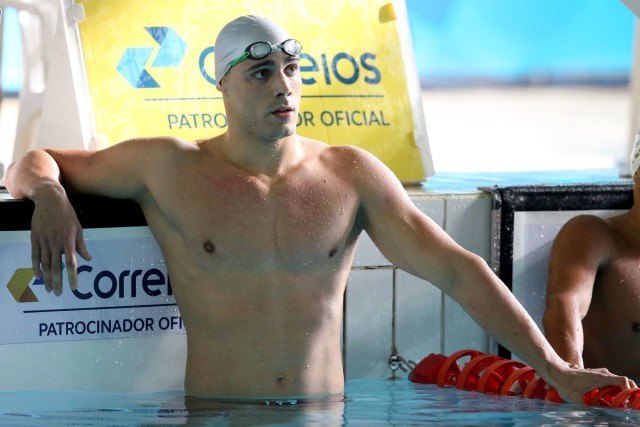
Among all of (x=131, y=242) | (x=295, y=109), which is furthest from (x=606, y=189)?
(x=131, y=242)

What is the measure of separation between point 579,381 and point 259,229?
86cm

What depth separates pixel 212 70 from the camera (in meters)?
4.04

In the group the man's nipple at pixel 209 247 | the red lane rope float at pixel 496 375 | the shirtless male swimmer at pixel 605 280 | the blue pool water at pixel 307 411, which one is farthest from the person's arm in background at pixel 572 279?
the man's nipple at pixel 209 247

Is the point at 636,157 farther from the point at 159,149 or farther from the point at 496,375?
the point at 159,149

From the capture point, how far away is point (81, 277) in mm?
3205

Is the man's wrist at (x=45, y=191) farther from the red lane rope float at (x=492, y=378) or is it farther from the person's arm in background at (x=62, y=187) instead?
the red lane rope float at (x=492, y=378)

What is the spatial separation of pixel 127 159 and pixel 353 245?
0.63 m

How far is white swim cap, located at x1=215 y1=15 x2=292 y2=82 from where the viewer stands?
300cm

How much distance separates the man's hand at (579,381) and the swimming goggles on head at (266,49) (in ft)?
3.30

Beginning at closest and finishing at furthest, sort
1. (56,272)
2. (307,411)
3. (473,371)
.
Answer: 1. (56,272)
2. (307,411)
3. (473,371)

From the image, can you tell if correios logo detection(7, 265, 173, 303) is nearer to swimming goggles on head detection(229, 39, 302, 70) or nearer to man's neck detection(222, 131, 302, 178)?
man's neck detection(222, 131, 302, 178)

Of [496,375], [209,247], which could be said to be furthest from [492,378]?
[209,247]

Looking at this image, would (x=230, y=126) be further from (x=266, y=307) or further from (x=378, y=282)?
(x=378, y=282)

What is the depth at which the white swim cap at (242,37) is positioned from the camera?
300 centimetres
